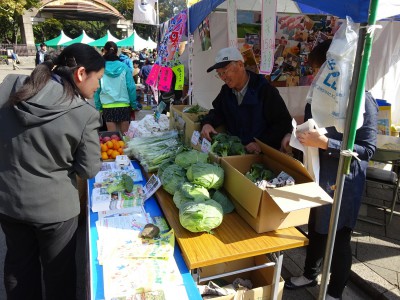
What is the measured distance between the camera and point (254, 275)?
2.17m

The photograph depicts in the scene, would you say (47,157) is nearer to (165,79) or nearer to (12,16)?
(165,79)

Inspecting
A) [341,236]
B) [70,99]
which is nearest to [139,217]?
[70,99]

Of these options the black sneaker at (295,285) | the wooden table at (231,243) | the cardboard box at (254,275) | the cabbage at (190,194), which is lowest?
the black sneaker at (295,285)

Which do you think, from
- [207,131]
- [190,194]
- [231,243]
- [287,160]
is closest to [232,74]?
[207,131]

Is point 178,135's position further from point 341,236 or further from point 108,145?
point 341,236

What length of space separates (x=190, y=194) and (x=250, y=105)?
1119 mm

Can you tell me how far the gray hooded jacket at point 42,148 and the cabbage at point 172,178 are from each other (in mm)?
610

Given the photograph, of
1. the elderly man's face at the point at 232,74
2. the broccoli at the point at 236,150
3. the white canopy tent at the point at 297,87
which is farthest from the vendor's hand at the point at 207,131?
the white canopy tent at the point at 297,87

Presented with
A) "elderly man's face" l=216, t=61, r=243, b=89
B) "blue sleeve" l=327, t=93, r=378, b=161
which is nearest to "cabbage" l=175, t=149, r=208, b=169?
"elderly man's face" l=216, t=61, r=243, b=89

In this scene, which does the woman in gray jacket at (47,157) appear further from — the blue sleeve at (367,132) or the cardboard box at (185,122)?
the blue sleeve at (367,132)

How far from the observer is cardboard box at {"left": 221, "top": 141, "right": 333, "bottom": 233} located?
1543mm

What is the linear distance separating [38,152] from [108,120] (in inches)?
147

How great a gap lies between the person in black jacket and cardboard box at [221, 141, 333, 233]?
0.50 m

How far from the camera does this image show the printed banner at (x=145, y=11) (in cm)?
548
